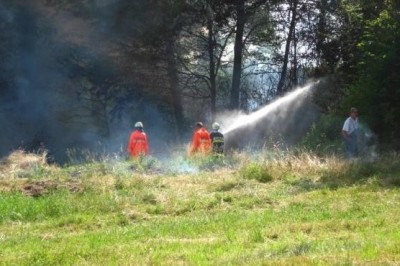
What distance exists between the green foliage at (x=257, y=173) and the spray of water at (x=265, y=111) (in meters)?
12.5

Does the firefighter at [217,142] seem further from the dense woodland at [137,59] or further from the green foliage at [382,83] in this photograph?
the dense woodland at [137,59]

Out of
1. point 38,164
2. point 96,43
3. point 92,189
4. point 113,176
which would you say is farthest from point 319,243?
point 96,43

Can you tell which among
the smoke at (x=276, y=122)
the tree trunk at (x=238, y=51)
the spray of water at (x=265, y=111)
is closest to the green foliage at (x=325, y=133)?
the smoke at (x=276, y=122)

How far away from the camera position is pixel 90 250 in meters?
6.54

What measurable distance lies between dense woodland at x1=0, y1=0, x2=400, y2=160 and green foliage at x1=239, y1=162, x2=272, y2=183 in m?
13.2

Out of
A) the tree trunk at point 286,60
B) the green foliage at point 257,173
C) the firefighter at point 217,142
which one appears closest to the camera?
the green foliage at point 257,173

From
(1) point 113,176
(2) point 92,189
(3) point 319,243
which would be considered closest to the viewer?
(3) point 319,243

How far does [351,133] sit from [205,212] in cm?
842

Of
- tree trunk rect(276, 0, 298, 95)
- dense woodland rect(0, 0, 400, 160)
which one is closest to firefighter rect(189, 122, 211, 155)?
dense woodland rect(0, 0, 400, 160)

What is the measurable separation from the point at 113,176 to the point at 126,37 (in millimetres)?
15798

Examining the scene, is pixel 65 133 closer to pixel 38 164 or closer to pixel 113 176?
pixel 38 164

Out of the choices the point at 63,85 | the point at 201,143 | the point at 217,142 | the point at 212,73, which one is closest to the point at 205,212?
the point at 201,143

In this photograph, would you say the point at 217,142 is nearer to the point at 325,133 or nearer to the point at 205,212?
the point at 325,133

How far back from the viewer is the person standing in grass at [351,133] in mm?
16672
